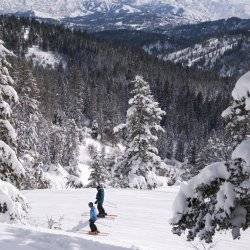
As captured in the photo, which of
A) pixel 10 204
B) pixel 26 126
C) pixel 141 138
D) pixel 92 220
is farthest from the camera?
pixel 26 126

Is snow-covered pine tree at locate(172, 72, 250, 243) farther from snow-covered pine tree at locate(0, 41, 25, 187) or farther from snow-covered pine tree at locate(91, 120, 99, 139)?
snow-covered pine tree at locate(91, 120, 99, 139)

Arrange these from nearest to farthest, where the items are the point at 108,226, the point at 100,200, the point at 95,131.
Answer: the point at 108,226 → the point at 100,200 → the point at 95,131

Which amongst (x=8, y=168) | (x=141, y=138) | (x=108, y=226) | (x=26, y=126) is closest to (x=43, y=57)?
(x=26, y=126)

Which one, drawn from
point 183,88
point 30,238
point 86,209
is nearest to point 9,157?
point 30,238

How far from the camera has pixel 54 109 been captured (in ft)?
344

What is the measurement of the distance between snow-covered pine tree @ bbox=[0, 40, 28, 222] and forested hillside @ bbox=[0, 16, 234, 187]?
66.3 feet

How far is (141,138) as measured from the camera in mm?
30812

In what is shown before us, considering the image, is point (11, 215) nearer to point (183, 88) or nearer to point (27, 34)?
point (183, 88)

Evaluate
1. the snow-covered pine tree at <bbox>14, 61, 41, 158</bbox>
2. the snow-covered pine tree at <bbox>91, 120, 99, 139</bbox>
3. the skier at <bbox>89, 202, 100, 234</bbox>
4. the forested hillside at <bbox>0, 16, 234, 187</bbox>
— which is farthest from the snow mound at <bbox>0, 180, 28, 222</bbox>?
the snow-covered pine tree at <bbox>91, 120, 99, 139</bbox>

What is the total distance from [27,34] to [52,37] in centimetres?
943

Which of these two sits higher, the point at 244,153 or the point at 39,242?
the point at 244,153

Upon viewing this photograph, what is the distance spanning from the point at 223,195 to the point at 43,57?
170 metres

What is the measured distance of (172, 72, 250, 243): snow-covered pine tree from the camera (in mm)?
7785

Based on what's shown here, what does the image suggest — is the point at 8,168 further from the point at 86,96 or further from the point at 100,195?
the point at 86,96
